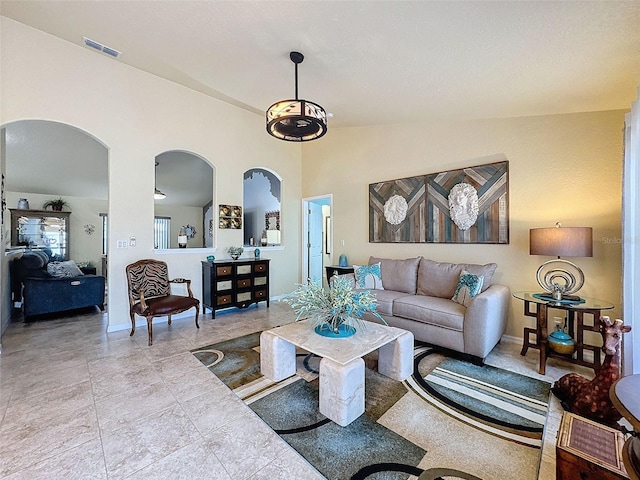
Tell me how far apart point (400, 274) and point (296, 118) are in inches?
101

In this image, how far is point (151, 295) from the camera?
3.86m

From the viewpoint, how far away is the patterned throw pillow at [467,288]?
302 centimetres

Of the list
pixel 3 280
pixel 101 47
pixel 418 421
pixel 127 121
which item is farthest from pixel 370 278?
pixel 3 280

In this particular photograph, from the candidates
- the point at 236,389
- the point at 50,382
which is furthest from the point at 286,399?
the point at 50,382

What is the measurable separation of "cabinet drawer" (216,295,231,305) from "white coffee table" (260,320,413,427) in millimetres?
2175

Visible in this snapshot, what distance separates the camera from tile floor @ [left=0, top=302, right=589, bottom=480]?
151 centimetres

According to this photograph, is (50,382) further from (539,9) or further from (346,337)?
(539,9)

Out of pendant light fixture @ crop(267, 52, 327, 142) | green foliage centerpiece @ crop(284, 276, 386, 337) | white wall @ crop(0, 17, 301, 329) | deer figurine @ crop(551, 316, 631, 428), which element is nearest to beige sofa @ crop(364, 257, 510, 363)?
deer figurine @ crop(551, 316, 631, 428)

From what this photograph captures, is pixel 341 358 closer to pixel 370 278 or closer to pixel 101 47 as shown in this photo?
pixel 370 278

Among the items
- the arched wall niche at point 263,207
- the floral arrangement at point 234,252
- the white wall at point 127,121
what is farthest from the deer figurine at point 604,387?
the arched wall niche at point 263,207

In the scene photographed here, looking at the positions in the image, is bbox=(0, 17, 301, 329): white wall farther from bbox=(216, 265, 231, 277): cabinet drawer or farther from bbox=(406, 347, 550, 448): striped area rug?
bbox=(406, 347, 550, 448): striped area rug

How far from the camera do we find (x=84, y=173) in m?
6.39

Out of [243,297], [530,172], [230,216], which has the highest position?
[530,172]

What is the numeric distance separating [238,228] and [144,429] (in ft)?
11.7
